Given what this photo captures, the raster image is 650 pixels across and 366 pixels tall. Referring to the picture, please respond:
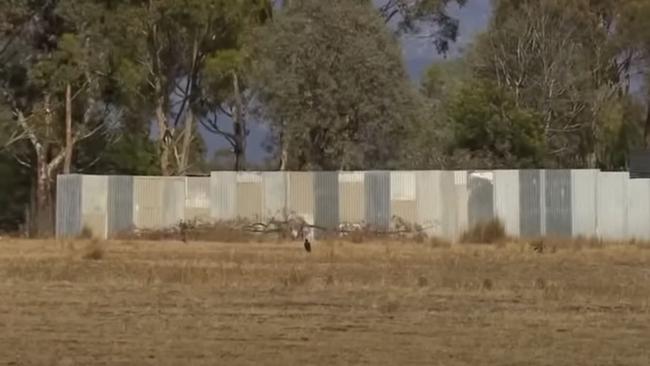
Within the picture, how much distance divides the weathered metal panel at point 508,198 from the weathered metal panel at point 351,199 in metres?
4.40

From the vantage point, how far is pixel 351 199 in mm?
46625

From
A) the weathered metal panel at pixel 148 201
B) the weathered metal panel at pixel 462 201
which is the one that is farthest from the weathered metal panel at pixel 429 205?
the weathered metal panel at pixel 148 201

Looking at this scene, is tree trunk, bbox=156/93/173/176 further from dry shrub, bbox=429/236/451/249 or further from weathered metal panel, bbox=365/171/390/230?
dry shrub, bbox=429/236/451/249

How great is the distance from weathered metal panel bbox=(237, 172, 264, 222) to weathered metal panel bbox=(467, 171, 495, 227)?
23.2 feet

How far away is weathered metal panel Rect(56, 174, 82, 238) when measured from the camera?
4747cm

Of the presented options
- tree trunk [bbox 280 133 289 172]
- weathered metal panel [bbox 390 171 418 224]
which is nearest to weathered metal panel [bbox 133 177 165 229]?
weathered metal panel [bbox 390 171 418 224]

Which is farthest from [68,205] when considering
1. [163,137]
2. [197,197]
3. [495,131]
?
[495,131]

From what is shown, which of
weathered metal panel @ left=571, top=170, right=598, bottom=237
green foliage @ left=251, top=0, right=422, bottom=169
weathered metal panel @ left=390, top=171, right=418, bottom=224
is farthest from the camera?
green foliage @ left=251, top=0, right=422, bottom=169

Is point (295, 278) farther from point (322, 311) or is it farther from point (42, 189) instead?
point (42, 189)

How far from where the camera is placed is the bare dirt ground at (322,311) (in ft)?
→ 48.3

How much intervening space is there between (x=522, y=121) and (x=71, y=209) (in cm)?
2081

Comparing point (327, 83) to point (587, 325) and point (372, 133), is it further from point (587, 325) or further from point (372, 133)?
point (587, 325)

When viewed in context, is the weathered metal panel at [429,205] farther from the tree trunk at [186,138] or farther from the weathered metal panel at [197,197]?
the tree trunk at [186,138]

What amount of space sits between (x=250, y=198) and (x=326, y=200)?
2.59m
